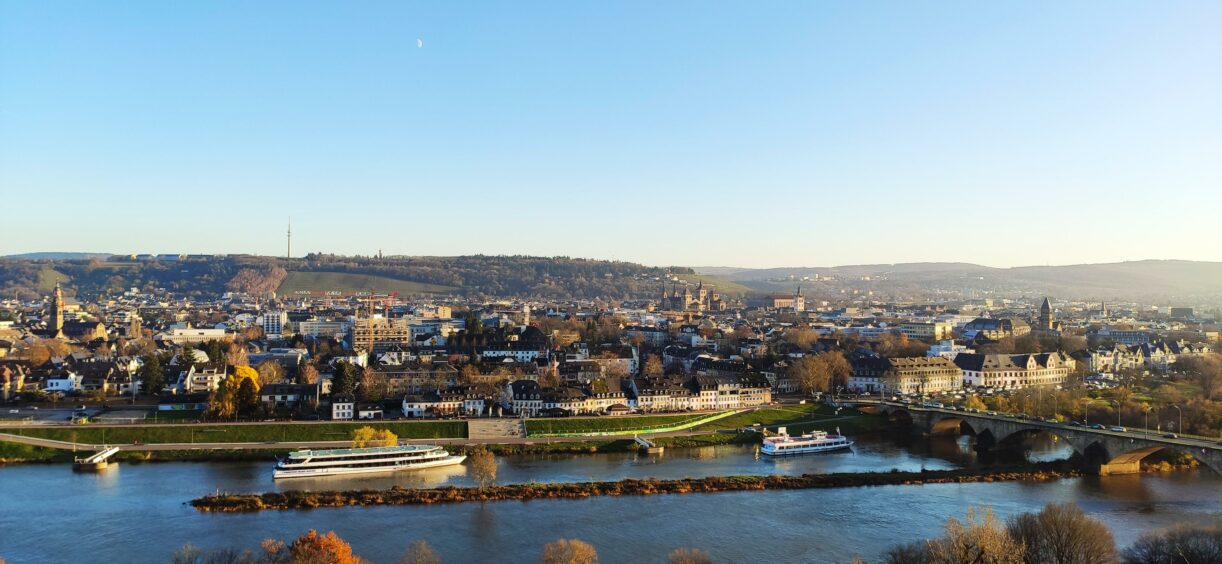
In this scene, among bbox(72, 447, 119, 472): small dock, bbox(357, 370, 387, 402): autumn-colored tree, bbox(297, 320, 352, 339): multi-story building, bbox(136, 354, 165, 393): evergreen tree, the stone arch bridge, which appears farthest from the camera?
bbox(297, 320, 352, 339): multi-story building

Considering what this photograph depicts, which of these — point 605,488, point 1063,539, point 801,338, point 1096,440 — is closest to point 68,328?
point 801,338

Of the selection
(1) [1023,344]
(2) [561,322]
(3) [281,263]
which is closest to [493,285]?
(3) [281,263]

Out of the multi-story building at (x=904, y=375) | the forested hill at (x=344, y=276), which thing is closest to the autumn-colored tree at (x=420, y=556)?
the multi-story building at (x=904, y=375)

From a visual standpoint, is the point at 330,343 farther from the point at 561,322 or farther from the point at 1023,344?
the point at 1023,344

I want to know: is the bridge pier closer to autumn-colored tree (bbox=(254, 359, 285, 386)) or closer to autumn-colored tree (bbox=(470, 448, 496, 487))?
autumn-colored tree (bbox=(470, 448, 496, 487))

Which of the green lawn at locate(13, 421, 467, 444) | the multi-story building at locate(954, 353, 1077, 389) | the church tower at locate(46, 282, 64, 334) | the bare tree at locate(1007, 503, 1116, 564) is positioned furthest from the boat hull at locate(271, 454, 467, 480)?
the church tower at locate(46, 282, 64, 334)

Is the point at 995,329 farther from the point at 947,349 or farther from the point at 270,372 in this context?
the point at 270,372
